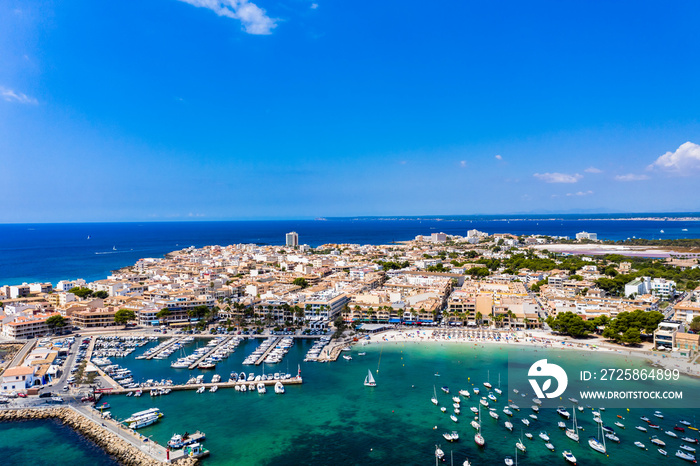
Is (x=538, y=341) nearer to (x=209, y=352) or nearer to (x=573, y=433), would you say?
(x=573, y=433)

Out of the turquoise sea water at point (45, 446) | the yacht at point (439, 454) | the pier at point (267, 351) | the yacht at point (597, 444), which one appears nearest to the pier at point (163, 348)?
the pier at point (267, 351)

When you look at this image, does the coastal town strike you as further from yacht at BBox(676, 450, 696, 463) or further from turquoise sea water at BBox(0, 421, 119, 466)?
yacht at BBox(676, 450, 696, 463)

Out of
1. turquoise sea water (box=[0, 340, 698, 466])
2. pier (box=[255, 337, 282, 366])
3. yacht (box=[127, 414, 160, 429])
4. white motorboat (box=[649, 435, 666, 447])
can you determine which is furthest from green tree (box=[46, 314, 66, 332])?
white motorboat (box=[649, 435, 666, 447])

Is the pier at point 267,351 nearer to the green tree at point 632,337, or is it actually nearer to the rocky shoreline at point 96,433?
the rocky shoreline at point 96,433

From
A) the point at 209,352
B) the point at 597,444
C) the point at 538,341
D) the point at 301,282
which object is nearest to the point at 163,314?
the point at 209,352

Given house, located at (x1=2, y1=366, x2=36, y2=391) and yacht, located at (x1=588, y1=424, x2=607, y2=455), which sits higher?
house, located at (x1=2, y1=366, x2=36, y2=391)

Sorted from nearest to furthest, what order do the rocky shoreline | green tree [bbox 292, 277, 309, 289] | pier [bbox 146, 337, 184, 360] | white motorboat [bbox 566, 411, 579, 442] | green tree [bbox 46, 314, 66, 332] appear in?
the rocky shoreline
white motorboat [bbox 566, 411, 579, 442]
pier [bbox 146, 337, 184, 360]
green tree [bbox 46, 314, 66, 332]
green tree [bbox 292, 277, 309, 289]
